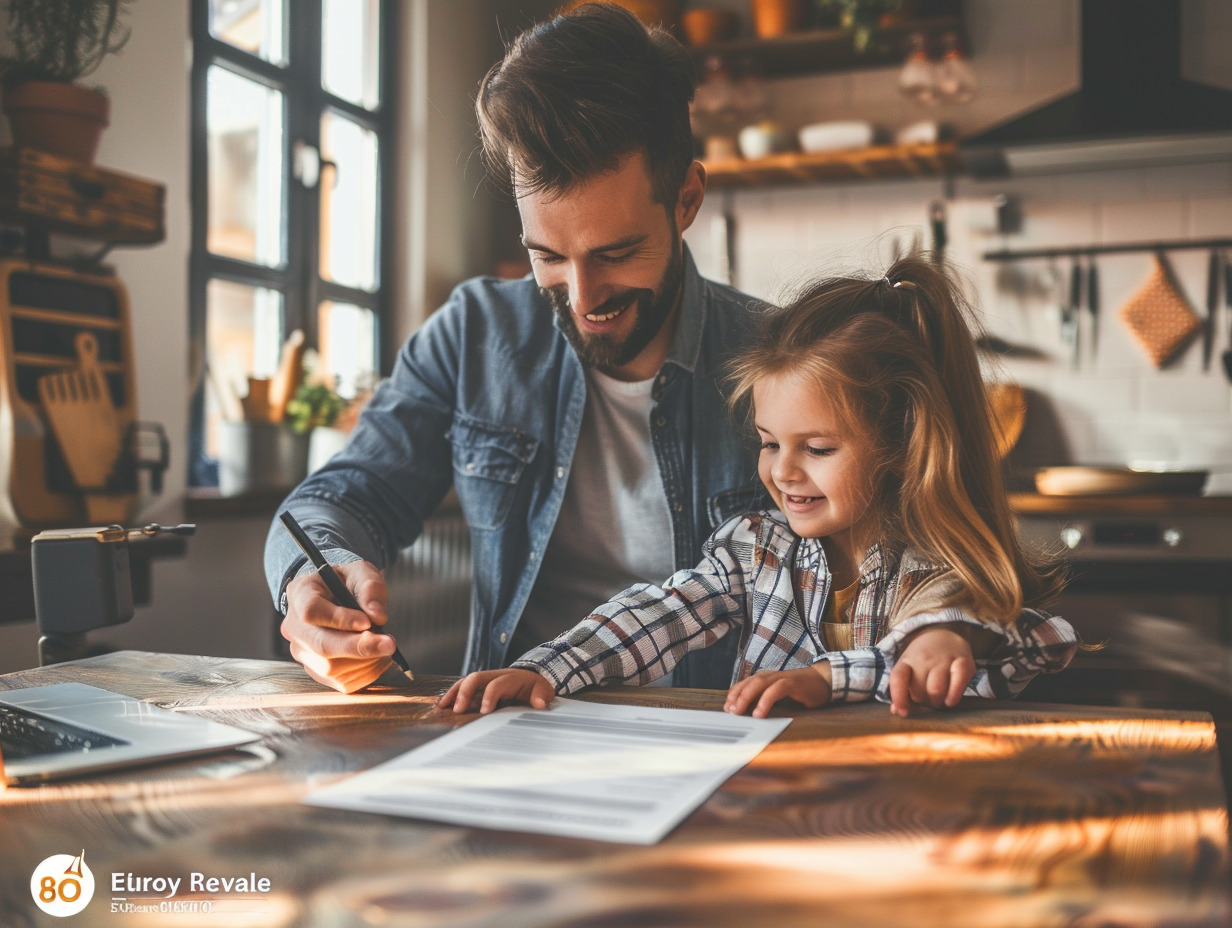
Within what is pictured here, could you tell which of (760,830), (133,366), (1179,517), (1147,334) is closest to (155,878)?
(760,830)

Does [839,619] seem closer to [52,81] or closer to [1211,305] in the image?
[52,81]

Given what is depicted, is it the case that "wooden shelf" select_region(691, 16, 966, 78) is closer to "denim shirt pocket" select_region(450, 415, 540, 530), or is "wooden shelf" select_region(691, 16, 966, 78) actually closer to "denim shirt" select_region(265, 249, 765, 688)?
"denim shirt" select_region(265, 249, 765, 688)

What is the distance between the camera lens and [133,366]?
2.12m

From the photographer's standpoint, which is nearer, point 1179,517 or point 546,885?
point 546,885

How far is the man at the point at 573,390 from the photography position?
129cm

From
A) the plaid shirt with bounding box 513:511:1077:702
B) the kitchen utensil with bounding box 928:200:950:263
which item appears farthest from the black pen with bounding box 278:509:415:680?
the kitchen utensil with bounding box 928:200:950:263

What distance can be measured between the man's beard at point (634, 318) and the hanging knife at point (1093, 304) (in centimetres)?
236

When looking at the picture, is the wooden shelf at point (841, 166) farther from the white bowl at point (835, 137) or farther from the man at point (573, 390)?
the man at point (573, 390)

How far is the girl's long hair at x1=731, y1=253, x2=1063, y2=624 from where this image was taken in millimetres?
1214

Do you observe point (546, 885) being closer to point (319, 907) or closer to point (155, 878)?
point (319, 907)

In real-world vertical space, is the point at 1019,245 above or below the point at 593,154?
above

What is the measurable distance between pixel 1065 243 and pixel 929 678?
294 centimetres

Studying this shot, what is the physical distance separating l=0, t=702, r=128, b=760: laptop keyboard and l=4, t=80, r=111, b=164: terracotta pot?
55.3 inches

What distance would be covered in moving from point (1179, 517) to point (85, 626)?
2.56 m
